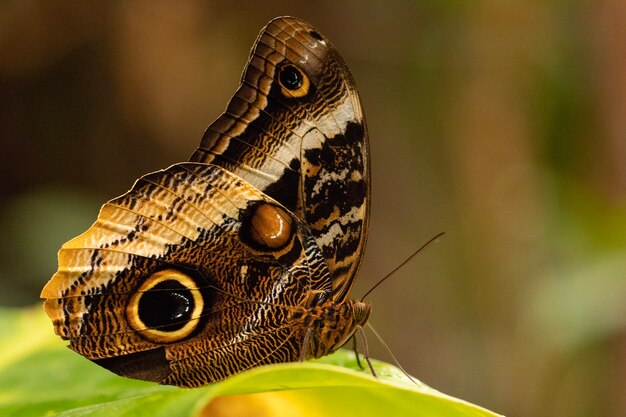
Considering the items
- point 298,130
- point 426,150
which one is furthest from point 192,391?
point 426,150

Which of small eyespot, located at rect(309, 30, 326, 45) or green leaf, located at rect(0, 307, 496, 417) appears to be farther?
small eyespot, located at rect(309, 30, 326, 45)

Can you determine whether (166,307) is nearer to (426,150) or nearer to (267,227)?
(267,227)

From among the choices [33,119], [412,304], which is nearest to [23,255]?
[33,119]

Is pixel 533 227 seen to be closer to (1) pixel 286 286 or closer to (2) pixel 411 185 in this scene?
(2) pixel 411 185

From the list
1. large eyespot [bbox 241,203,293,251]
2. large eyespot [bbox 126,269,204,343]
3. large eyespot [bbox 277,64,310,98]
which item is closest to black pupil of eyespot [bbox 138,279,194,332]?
large eyespot [bbox 126,269,204,343]

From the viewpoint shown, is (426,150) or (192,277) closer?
(192,277)

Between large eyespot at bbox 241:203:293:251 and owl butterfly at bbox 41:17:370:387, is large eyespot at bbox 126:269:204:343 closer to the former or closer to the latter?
owl butterfly at bbox 41:17:370:387

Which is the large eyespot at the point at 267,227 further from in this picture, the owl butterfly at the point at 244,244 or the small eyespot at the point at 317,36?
the small eyespot at the point at 317,36

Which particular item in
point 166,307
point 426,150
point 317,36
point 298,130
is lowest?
point 426,150
